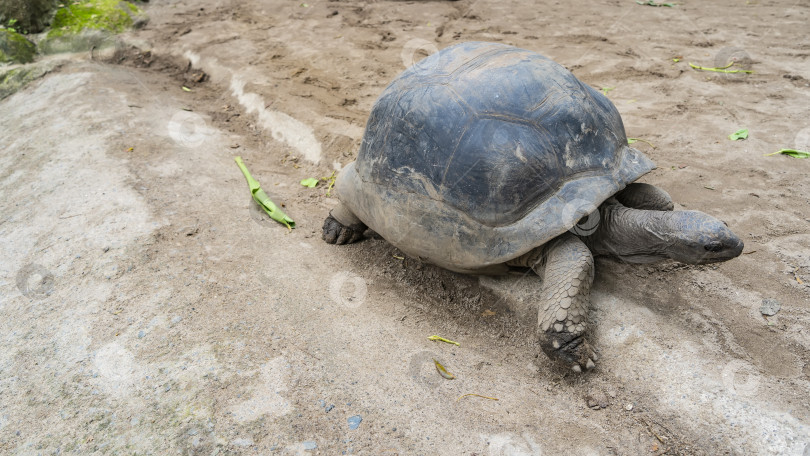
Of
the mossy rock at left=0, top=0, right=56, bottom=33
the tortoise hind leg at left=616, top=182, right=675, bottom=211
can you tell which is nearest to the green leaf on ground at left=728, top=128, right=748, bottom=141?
the tortoise hind leg at left=616, top=182, right=675, bottom=211

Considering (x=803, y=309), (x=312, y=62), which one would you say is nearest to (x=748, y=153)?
(x=803, y=309)

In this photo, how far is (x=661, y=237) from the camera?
2.38 meters

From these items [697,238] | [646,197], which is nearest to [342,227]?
[646,197]

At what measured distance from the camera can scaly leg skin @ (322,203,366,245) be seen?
10.7 ft

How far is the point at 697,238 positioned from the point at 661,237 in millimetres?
160

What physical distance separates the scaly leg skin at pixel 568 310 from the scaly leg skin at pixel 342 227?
1359mm

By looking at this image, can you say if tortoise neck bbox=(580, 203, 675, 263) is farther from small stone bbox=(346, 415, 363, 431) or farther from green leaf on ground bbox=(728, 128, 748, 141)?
green leaf on ground bbox=(728, 128, 748, 141)

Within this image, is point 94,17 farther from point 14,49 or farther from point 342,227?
point 342,227

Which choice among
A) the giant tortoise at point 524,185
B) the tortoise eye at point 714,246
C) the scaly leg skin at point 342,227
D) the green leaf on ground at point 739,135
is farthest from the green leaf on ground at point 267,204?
the green leaf on ground at point 739,135

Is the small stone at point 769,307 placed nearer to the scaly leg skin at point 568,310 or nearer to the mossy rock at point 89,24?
the scaly leg skin at point 568,310

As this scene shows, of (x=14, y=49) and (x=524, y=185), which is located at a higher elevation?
(x=524, y=185)

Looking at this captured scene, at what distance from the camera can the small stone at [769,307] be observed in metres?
2.46

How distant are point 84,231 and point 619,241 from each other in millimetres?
3308

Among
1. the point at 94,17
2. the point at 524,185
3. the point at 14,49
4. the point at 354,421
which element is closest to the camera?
the point at 354,421
